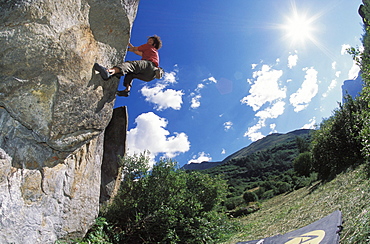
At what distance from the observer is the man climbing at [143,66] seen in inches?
275

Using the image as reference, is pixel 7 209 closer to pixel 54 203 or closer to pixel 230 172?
pixel 54 203

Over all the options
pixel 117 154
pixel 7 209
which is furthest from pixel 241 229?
pixel 7 209

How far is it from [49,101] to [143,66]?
315 cm

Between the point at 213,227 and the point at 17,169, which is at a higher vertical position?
the point at 17,169

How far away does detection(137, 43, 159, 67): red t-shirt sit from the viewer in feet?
26.7

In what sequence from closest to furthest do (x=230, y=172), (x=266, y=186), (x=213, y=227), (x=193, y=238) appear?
(x=193, y=238) < (x=213, y=227) < (x=266, y=186) < (x=230, y=172)

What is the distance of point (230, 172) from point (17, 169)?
92854 millimetres

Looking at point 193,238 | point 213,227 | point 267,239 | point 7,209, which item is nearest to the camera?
point 7,209

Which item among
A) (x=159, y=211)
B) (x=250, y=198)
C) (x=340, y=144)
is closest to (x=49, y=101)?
(x=159, y=211)

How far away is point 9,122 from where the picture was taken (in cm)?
563

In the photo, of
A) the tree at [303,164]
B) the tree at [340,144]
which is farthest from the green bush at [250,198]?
the tree at [340,144]

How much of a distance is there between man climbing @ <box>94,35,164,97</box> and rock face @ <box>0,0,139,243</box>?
17.4 inches

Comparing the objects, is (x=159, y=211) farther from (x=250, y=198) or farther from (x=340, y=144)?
(x=250, y=198)

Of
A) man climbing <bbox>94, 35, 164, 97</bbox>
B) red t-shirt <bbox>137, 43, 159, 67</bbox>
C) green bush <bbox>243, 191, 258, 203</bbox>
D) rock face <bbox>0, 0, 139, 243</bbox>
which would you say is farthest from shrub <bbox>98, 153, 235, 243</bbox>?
green bush <bbox>243, 191, 258, 203</bbox>
